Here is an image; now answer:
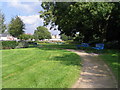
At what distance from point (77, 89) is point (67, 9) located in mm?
14304

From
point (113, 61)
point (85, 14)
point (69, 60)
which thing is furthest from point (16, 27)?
point (113, 61)

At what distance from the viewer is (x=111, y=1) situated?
50.1ft

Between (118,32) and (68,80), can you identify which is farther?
(118,32)

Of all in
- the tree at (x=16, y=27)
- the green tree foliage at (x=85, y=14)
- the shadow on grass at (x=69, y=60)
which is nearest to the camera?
the shadow on grass at (x=69, y=60)

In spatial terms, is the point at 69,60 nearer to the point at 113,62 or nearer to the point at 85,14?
the point at 113,62

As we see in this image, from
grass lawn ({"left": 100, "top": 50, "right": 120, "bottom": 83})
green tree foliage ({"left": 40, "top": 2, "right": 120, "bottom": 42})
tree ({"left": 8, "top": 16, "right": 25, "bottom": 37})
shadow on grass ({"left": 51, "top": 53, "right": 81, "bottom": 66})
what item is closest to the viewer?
grass lawn ({"left": 100, "top": 50, "right": 120, "bottom": 83})

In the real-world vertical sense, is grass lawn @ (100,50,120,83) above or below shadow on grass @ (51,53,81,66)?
below

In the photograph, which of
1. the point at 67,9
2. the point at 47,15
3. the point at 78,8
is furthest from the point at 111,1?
the point at 47,15

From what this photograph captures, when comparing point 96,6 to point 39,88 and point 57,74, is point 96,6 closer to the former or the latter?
point 57,74

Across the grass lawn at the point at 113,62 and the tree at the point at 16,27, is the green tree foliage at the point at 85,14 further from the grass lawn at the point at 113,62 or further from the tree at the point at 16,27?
the tree at the point at 16,27

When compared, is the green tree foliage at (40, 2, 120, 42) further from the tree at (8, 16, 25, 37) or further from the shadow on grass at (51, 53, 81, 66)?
the tree at (8, 16, 25, 37)

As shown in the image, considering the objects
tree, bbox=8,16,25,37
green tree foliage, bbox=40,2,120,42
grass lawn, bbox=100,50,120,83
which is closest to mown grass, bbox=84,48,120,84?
grass lawn, bbox=100,50,120,83

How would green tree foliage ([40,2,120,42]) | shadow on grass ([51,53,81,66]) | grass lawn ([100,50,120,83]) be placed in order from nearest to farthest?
grass lawn ([100,50,120,83]) → shadow on grass ([51,53,81,66]) → green tree foliage ([40,2,120,42])

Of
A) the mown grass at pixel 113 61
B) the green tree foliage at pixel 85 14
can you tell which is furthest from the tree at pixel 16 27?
the mown grass at pixel 113 61
